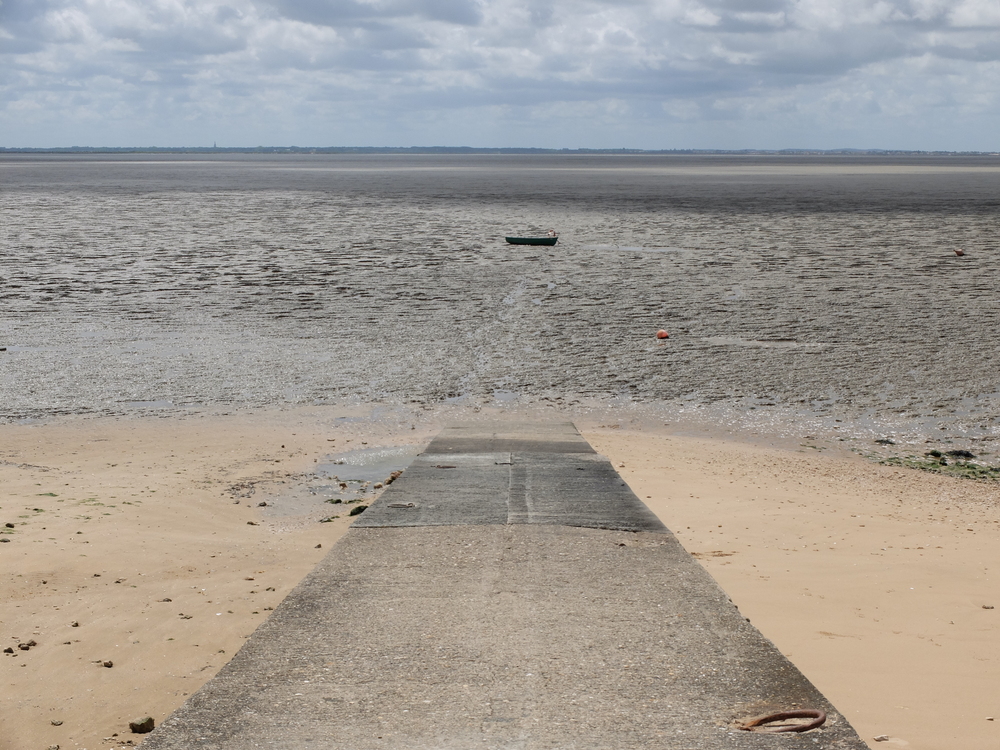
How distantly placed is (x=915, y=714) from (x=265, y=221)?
4808cm

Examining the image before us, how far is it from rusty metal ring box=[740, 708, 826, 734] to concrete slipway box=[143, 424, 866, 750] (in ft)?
0.16

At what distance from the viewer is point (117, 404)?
1444cm

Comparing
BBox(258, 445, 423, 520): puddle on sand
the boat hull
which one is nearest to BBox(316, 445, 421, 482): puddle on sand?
BBox(258, 445, 423, 520): puddle on sand

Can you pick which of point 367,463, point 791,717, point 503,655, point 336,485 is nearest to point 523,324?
point 367,463

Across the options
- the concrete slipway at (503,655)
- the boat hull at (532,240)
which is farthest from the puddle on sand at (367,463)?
the boat hull at (532,240)

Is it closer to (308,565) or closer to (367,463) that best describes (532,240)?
(367,463)

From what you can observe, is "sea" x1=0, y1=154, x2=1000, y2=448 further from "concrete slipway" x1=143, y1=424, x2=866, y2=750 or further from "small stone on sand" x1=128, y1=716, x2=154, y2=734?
"small stone on sand" x1=128, y1=716, x2=154, y2=734

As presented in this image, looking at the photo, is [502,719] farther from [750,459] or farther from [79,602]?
[750,459]

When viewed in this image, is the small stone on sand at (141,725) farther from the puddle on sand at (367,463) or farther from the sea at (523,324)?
the sea at (523,324)

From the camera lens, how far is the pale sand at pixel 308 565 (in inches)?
202

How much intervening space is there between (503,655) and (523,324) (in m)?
16.6

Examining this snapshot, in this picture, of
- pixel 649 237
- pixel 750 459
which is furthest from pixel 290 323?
pixel 649 237

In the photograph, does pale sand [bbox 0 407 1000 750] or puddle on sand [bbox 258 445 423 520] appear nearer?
pale sand [bbox 0 407 1000 750]

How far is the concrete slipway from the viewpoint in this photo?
4047 mm
